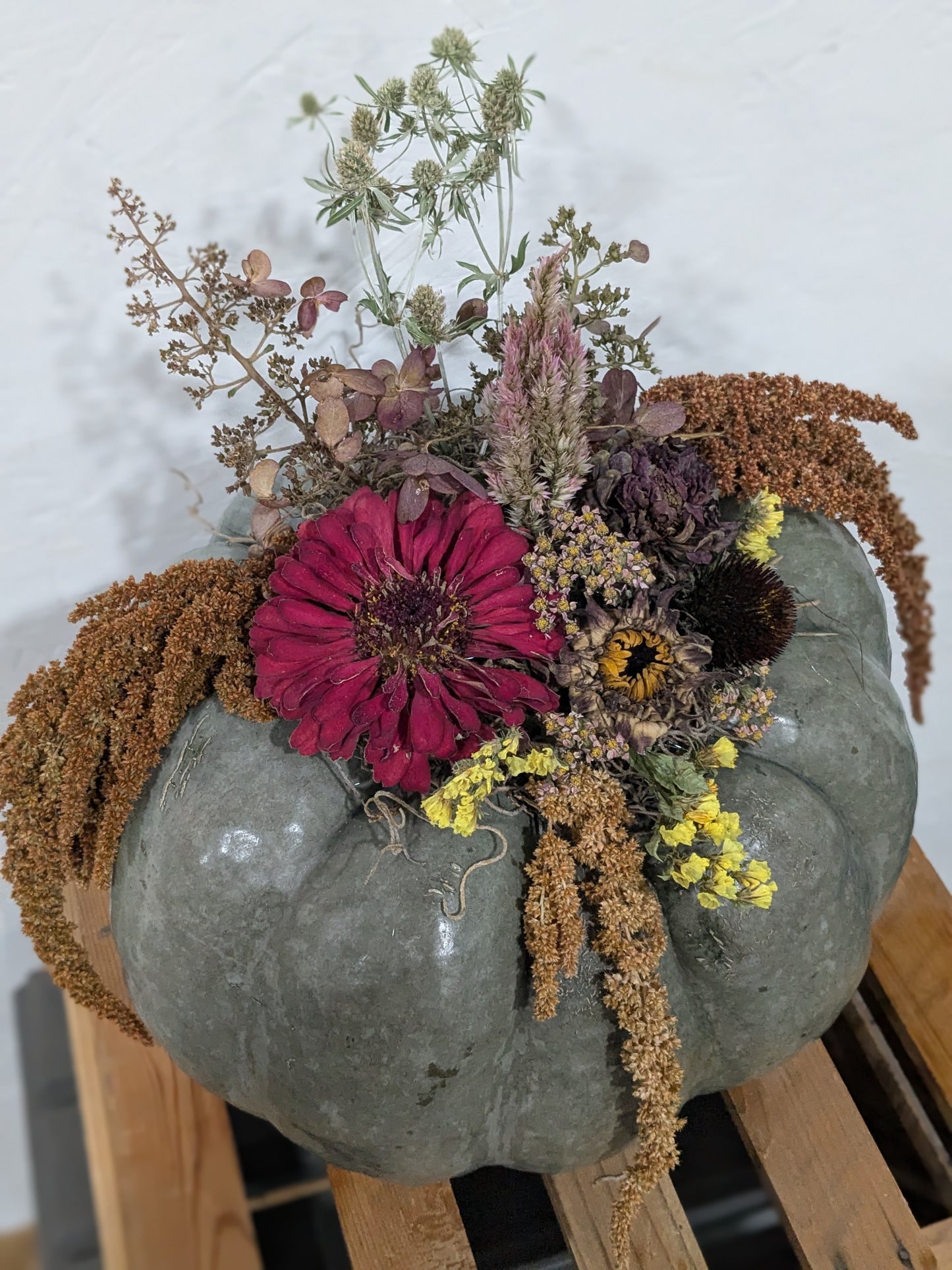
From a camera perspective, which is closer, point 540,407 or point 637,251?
point 540,407

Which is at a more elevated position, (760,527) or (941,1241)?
(760,527)

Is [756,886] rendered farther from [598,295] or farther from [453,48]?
[453,48]

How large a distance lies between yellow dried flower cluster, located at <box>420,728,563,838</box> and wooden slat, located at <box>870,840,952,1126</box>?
642 mm

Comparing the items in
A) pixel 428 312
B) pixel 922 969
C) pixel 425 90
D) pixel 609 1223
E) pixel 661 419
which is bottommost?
pixel 609 1223

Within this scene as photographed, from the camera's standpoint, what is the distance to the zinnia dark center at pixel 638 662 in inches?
28.0

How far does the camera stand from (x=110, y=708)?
0.80m

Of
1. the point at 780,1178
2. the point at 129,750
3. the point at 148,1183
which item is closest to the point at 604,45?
the point at 129,750

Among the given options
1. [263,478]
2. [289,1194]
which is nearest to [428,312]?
[263,478]

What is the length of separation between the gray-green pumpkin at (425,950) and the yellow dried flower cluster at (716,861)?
0.14ft

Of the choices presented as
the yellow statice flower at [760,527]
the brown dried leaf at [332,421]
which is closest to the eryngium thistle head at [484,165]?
the brown dried leaf at [332,421]

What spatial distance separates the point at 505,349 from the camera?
662 mm

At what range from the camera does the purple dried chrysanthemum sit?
64cm

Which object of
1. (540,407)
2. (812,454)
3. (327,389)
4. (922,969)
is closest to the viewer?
(540,407)

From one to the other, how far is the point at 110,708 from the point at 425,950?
31cm
